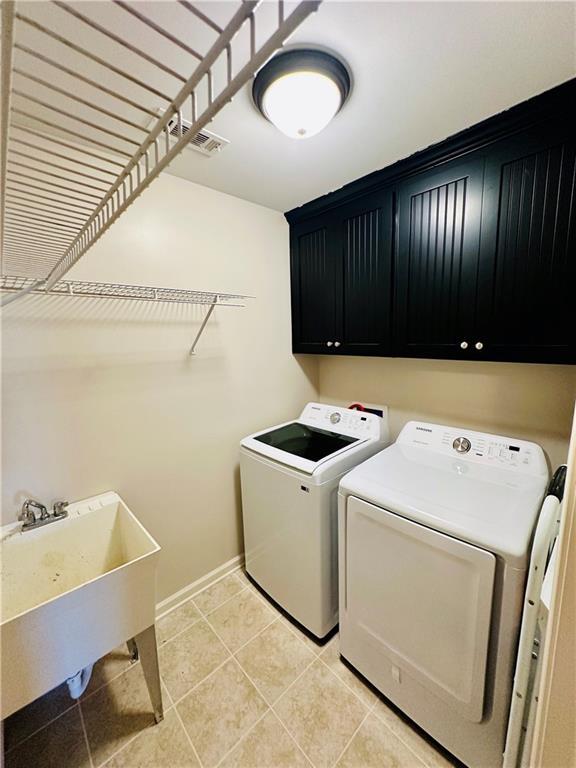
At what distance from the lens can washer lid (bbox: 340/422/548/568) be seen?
3.45 feet

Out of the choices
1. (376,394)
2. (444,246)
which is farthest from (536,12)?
(376,394)

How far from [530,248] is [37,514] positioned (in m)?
2.24

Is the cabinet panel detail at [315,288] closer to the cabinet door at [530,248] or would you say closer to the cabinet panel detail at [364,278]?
the cabinet panel detail at [364,278]

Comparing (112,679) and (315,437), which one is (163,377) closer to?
(315,437)

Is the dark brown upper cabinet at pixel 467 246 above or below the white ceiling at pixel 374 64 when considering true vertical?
below

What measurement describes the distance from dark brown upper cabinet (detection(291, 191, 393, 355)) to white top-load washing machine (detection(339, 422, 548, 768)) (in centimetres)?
76

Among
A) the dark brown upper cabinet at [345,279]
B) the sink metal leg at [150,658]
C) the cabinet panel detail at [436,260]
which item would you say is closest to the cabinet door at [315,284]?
the dark brown upper cabinet at [345,279]

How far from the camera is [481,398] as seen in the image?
1.69 metres

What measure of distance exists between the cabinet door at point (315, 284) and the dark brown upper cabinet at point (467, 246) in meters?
0.01

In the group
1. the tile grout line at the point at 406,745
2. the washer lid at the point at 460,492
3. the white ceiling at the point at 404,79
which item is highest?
the white ceiling at the point at 404,79

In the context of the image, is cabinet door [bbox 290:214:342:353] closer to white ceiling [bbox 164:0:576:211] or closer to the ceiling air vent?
white ceiling [bbox 164:0:576:211]

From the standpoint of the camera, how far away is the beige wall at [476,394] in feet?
4.83

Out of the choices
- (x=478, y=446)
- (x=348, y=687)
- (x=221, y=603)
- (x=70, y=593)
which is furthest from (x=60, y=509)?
(x=478, y=446)

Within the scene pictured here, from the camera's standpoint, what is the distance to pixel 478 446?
1571mm
